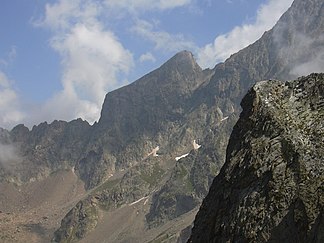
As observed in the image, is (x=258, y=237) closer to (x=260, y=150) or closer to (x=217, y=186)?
(x=260, y=150)

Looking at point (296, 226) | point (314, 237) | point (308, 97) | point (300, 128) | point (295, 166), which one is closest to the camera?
point (314, 237)

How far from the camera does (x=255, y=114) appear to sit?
20.2 metres

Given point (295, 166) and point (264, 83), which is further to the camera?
point (264, 83)

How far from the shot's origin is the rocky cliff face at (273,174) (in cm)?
1538

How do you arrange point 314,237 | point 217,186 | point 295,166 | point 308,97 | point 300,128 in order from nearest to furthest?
point 314,237 → point 295,166 → point 300,128 → point 308,97 → point 217,186

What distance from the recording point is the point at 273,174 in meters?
16.7

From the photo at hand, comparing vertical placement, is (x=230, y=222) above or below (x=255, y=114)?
below

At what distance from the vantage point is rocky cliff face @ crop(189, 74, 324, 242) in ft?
50.4

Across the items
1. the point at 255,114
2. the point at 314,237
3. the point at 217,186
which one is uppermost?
the point at 255,114

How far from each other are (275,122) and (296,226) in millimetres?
4839

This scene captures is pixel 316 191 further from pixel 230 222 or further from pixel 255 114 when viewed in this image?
pixel 255 114

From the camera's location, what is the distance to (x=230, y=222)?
16922 mm

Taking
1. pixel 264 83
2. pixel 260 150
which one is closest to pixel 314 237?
pixel 260 150

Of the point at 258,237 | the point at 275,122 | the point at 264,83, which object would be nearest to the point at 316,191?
the point at 258,237
